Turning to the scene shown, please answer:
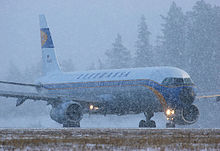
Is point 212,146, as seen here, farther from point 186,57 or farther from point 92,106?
point 186,57

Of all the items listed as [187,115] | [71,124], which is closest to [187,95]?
[187,115]

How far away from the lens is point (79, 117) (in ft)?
103

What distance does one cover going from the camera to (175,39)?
7106 cm

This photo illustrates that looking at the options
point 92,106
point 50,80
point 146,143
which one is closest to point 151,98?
point 92,106

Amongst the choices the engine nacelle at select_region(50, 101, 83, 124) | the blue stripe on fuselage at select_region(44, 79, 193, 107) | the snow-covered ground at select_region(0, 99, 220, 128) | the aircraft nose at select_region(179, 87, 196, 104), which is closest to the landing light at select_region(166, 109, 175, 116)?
the blue stripe on fuselage at select_region(44, 79, 193, 107)

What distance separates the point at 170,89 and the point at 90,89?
23.2 ft

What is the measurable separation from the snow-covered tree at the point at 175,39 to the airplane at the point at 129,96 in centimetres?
3258

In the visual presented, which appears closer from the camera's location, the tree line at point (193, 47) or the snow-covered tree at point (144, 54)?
the tree line at point (193, 47)

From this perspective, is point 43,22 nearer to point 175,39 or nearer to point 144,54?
point 175,39

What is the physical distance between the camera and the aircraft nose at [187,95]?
29.8 metres

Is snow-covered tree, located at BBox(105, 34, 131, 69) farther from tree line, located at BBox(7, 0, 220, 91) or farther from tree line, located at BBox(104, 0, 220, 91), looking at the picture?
tree line, located at BBox(104, 0, 220, 91)

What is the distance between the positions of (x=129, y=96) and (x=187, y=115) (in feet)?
12.6

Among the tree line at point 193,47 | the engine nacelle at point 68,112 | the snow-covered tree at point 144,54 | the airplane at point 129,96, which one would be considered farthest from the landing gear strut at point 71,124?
the snow-covered tree at point 144,54

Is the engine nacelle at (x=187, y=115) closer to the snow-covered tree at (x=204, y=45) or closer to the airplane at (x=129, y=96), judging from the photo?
the airplane at (x=129, y=96)
